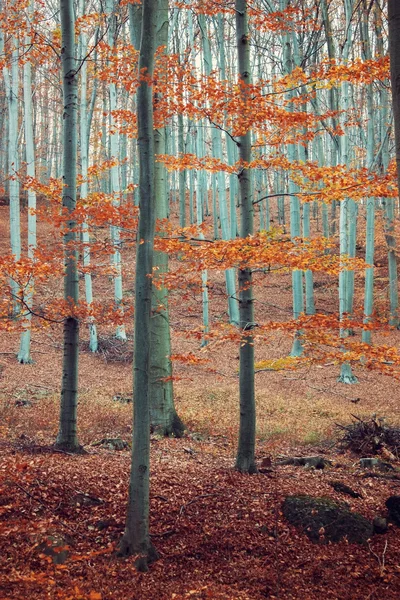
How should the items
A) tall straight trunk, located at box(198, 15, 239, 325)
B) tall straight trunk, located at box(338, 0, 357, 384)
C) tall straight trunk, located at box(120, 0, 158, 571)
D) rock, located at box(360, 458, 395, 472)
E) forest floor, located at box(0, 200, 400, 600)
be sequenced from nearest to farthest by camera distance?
forest floor, located at box(0, 200, 400, 600) < tall straight trunk, located at box(120, 0, 158, 571) < rock, located at box(360, 458, 395, 472) < tall straight trunk, located at box(338, 0, 357, 384) < tall straight trunk, located at box(198, 15, 239, 325)

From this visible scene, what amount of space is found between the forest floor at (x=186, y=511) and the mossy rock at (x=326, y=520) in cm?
11

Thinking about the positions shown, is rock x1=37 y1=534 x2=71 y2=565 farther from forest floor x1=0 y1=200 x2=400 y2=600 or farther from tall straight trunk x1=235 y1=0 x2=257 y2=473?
tall straight trunk x1=235 y1=0 x2=257 y2=473

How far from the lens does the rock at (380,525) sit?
5707mm

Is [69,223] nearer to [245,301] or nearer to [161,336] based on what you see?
[245,301]

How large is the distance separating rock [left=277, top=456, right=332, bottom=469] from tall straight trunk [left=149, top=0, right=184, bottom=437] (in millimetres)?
2312

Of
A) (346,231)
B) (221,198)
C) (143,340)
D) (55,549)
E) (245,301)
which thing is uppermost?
(221,198)

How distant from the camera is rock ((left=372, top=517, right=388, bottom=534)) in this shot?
5.71m

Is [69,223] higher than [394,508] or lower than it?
higher

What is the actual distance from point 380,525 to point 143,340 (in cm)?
348

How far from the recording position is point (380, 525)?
572 centimetres

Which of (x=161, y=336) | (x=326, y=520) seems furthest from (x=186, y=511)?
(x=161, y=336)

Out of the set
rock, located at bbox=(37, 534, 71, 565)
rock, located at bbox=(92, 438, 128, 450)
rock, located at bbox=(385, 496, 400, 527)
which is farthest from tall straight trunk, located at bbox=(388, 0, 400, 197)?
rock, located at bbox=(92, 438, 128, 450)

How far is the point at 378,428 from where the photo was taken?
31.4 ft

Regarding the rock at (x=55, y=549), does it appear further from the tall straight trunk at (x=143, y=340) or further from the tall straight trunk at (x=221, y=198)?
the tall straight trunk at (x=221, y=198)
